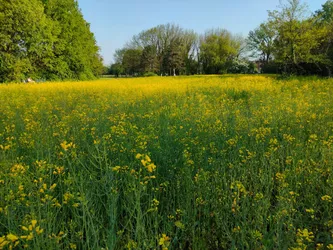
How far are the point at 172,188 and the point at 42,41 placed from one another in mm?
27225

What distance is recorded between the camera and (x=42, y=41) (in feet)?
81.1

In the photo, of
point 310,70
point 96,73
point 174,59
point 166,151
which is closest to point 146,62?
point 174,59

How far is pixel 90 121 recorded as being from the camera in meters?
4.68

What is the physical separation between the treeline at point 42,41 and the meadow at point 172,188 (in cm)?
2181

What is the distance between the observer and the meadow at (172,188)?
1.62 meters

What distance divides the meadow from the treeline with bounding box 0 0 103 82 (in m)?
21.8

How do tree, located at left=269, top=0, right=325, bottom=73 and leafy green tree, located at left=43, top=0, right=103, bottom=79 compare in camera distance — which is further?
leafy green tree, located at left=43, top=0, right=103, bottom=79

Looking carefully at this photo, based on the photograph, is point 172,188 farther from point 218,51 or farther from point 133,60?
point 133,60

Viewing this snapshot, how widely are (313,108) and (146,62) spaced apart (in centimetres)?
5659

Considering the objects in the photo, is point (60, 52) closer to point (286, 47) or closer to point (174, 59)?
point (286, 47)

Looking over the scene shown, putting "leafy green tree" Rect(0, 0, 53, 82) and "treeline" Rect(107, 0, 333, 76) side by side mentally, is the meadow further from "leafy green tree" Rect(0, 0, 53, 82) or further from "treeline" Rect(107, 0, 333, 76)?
"treeline" Rect(107, 0, 333, 76)

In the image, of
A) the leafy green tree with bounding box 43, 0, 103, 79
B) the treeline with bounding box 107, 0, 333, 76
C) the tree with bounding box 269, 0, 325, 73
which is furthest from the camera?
the treeline with bounding box 107, 0, 333, 76

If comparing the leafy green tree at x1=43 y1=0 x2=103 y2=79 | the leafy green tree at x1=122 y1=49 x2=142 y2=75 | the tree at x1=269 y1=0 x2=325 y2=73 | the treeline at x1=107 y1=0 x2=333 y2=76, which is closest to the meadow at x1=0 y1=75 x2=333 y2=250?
the tree at x1=269 y1=0 x2=325 y2=73

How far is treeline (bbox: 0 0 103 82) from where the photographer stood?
21.7m
